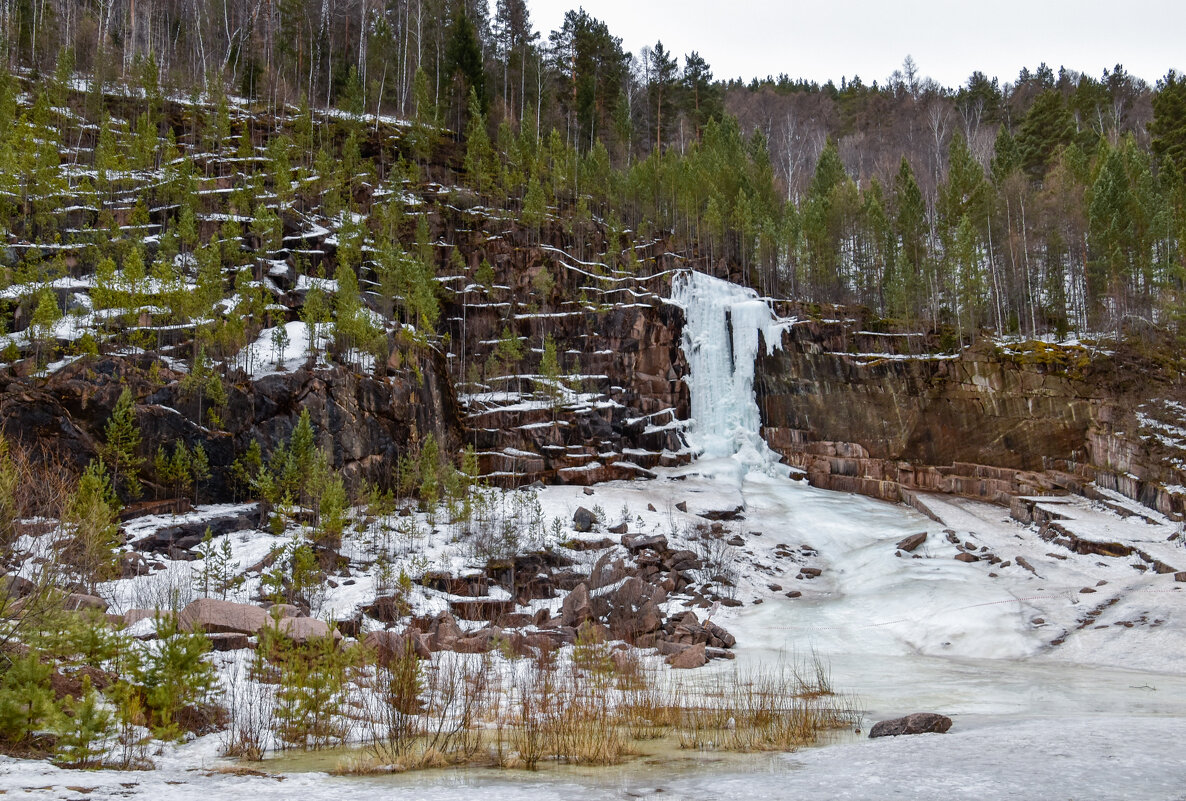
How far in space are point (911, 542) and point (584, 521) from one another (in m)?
10.9

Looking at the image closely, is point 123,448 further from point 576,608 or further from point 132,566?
point 576,608

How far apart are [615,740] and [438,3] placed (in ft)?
211

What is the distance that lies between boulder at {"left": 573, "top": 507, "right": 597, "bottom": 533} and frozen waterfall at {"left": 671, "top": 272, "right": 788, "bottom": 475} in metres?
12.1

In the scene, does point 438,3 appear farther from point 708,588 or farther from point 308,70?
point 708,588

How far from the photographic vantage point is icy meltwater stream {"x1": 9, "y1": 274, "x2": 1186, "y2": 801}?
4.98 meters

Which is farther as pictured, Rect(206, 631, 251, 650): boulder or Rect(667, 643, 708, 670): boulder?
Rect(667, 643, 708, 670): boulder

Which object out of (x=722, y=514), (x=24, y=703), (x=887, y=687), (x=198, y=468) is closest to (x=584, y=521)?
(x=722, y=514)

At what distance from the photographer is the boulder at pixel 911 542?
22422 millimetres

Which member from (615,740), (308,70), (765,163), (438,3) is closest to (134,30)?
(308,70)

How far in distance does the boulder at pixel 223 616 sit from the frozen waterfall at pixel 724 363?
25.5m

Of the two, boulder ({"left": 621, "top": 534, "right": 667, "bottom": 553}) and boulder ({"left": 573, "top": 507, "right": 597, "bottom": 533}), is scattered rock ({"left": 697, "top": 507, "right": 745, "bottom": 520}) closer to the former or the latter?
boulder ({"left": 621, "top": 534, "right": 667, "bottom": 553})

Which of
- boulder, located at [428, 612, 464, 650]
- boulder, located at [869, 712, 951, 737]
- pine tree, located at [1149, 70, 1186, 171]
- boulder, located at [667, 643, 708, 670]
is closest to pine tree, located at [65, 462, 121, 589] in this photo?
boulder, located at [428, 612, 464, 650]

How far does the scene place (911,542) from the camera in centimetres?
2253

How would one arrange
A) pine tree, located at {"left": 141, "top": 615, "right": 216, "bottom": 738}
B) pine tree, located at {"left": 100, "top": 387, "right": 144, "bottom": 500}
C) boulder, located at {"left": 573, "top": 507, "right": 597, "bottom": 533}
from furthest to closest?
boulder, located at {"left": 573, "top": 507, "right": 597, "bottom": 533} → pine tree, located at {"left": 100, "top": 387, "right": 144, "bottom": 500} → pine tree, located at {"left": 141, "top": 615, "right": 216, "bottom": 738}
